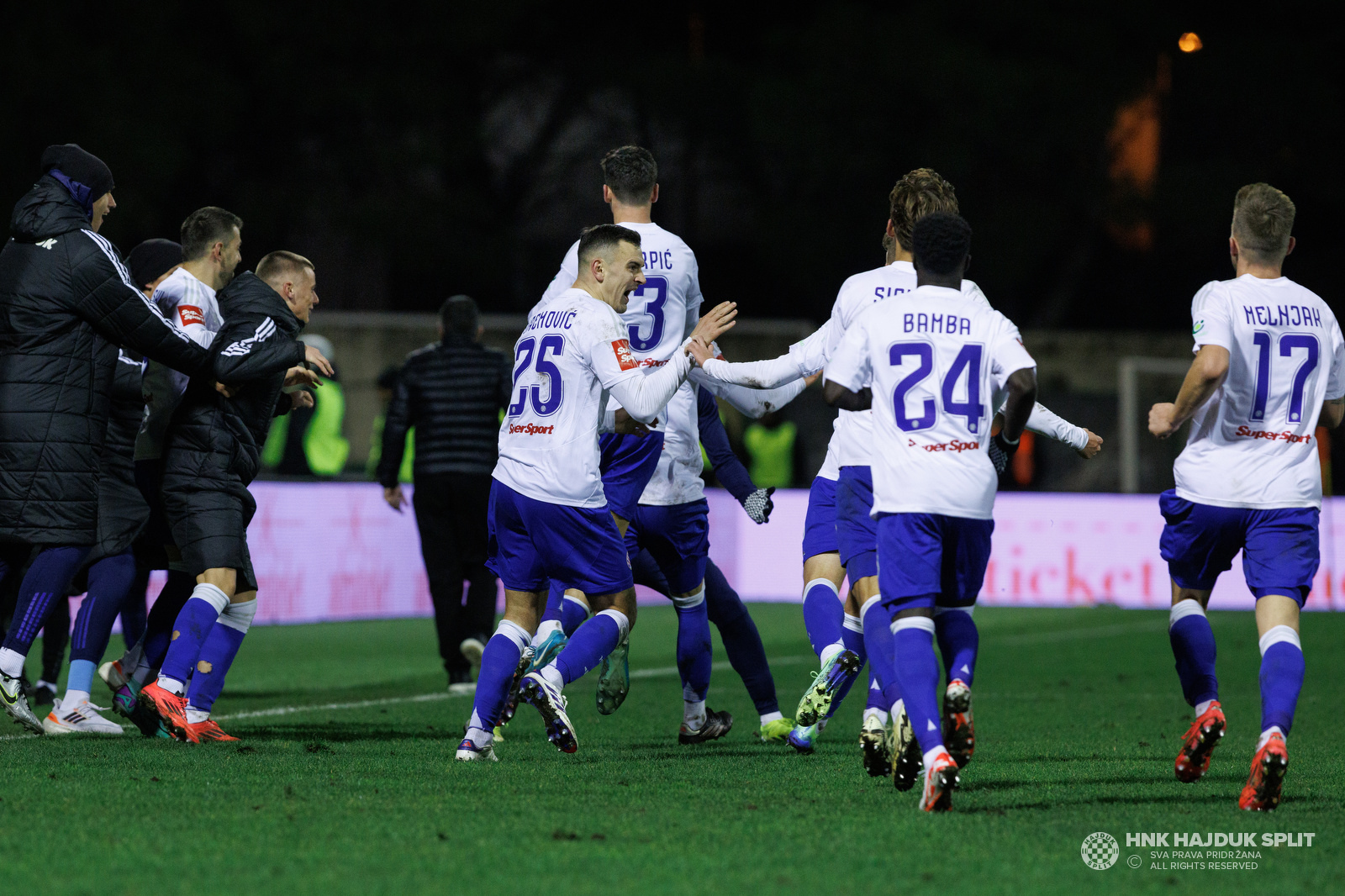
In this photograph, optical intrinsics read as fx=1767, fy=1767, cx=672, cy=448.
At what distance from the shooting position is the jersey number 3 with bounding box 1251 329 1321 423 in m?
5.89

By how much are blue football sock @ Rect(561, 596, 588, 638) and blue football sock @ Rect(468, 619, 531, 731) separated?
51 cm

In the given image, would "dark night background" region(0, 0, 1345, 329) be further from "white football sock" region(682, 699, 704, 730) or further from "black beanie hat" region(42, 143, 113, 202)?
"white football sock" region(682, 699, 704, 730)

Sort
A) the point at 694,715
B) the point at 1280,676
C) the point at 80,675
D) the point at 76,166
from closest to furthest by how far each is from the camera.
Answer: the point at 1280,676, the point at 76,166, the point at 80,675, the point at 694,715

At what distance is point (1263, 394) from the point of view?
591 centimetres

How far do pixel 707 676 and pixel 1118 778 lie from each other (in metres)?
1.98

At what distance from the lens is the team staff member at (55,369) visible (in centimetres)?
679

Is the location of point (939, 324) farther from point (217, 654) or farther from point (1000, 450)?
point (217, 654)

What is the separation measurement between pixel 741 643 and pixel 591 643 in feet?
4.37

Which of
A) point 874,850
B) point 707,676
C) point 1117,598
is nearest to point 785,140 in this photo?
point 1117,598

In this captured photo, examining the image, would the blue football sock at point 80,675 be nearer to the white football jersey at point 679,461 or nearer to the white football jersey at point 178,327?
the white football jersey at point 178,327

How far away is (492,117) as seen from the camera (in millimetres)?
31688

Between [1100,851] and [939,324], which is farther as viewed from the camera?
[939,324]

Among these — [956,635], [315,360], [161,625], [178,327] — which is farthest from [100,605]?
[956,635]

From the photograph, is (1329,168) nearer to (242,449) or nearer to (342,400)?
(342,400)
